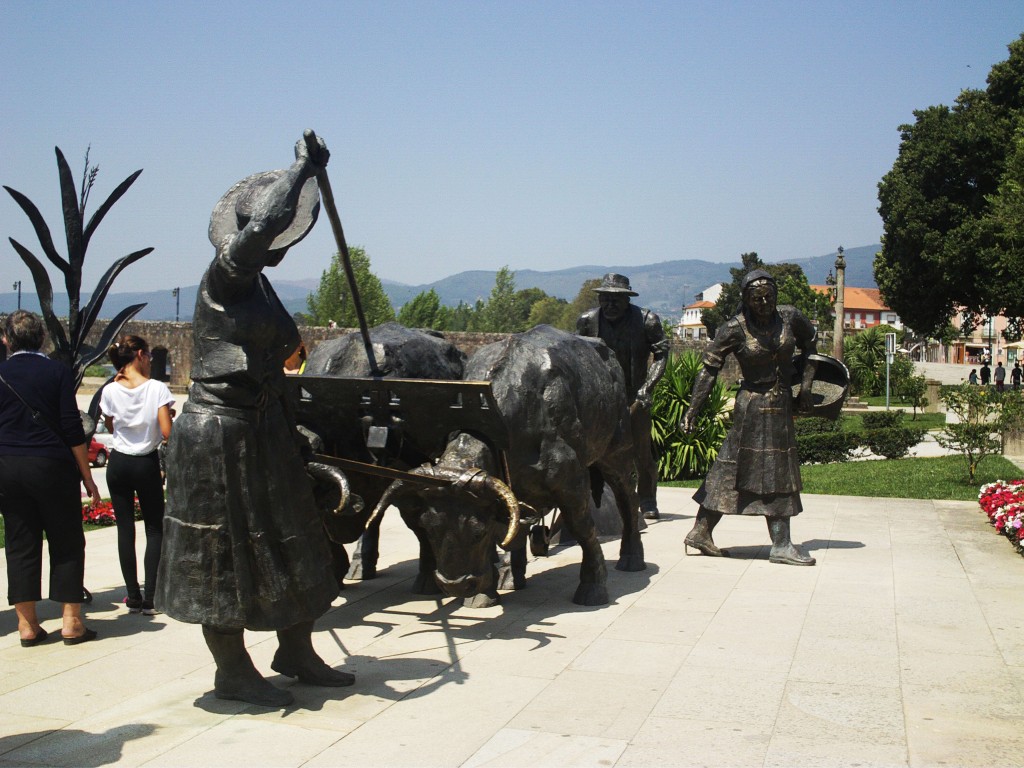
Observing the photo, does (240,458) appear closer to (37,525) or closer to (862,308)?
(37,525)

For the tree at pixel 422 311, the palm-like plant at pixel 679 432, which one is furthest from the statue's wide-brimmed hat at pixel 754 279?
the tree at pixel 422 311

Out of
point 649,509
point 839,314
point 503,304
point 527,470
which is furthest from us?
point 503,304

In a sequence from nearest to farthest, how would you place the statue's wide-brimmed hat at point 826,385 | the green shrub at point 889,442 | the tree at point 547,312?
the statue's wide-brimmed hat at point 826,385
the green shrub at point 889,442
the tree at point 547,312

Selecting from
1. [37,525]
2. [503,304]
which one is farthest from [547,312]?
[37,525]

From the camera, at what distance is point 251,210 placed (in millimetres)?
4957

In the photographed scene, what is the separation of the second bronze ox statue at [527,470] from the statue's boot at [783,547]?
1204mm

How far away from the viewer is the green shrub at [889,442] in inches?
749

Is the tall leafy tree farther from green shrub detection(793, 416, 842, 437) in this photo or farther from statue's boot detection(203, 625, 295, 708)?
statue's boot detection(203, 625, 295, 708)

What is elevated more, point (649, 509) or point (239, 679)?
point (239, 679)

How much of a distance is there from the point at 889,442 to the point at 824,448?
4.10 feet

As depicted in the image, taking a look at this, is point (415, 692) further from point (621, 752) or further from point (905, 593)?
point (905, 593)

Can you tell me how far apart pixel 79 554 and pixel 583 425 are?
342 centimetres

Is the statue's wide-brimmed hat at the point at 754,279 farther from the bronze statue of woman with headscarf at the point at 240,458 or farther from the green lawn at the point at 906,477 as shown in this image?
the green lawn at the point at 906,477

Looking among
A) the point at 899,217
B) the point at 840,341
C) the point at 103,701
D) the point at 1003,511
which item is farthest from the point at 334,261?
the point at 103,701
